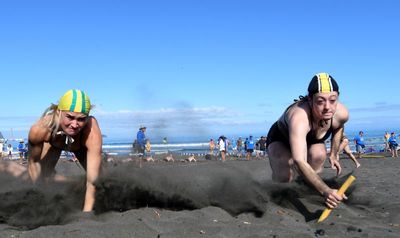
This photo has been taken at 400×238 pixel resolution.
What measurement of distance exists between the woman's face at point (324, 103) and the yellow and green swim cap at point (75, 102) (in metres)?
2.60

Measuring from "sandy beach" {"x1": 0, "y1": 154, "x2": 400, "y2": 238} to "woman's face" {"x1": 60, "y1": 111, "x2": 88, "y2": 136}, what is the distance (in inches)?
24.2

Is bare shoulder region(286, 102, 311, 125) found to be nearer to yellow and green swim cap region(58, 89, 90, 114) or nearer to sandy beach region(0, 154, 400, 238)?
sandy beach region(0, 154, 400, 238)

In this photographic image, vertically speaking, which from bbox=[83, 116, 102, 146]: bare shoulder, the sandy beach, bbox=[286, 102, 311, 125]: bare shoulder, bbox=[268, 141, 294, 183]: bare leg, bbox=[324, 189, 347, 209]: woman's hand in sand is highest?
bbox=[286, 102, 311, 125]: bare shoulder

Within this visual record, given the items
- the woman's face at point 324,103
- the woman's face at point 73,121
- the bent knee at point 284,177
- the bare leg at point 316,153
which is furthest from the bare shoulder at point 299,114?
the woman's face at point 73,121

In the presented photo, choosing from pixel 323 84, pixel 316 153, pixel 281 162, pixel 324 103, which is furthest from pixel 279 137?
pixel 323 84

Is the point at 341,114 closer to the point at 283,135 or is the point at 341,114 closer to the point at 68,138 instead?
the point at 283,135

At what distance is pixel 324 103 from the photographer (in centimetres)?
520

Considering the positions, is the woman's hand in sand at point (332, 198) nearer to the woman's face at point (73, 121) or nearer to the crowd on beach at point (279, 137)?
the crowd on beach at point (279, 137)

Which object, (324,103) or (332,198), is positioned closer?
(332,198)

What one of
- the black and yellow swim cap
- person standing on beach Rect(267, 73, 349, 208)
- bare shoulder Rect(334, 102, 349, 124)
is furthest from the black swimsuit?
the black and yellow swim cap

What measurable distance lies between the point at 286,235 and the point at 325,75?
2.15 meters

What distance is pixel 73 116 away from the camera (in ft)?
16.3

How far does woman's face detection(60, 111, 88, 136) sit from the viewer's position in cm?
496

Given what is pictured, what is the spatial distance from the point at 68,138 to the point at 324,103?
2993mm
